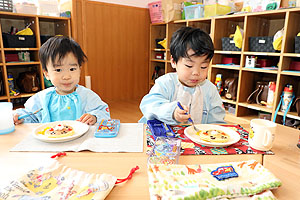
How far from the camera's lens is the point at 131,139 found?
0.83 metres

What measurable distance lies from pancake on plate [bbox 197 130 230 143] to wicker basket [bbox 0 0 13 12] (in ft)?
8.68

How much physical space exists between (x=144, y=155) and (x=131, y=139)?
124mm

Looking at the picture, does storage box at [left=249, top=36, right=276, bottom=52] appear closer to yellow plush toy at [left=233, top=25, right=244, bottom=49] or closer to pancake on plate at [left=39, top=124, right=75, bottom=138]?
yellow plush toy at [left=233, top=25, right=244, bottom=49]

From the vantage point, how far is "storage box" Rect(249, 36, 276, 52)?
222cm

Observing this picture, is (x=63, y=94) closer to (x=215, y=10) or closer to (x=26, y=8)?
(x=26, y=8)

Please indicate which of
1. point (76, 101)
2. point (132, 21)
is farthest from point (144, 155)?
point (132, 21)

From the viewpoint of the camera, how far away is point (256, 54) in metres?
2.32

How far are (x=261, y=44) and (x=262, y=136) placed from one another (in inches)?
73.2

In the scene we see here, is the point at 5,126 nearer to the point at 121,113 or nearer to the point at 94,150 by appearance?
the point at 94,150

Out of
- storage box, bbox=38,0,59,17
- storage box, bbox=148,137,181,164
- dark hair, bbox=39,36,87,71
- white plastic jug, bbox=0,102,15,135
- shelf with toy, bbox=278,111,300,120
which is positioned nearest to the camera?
storage box, bbox=148,137,181,164

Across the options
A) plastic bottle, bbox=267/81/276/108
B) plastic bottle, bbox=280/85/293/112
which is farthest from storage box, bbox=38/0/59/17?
plastic bottle, bbox=280/85/293/112

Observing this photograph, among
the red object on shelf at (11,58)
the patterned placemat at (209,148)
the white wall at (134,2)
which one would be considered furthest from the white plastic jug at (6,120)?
the white wall at (134,2)

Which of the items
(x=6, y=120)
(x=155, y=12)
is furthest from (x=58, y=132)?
(x=155, y=12)

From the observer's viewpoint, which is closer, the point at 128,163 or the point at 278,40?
the point at 128,163
